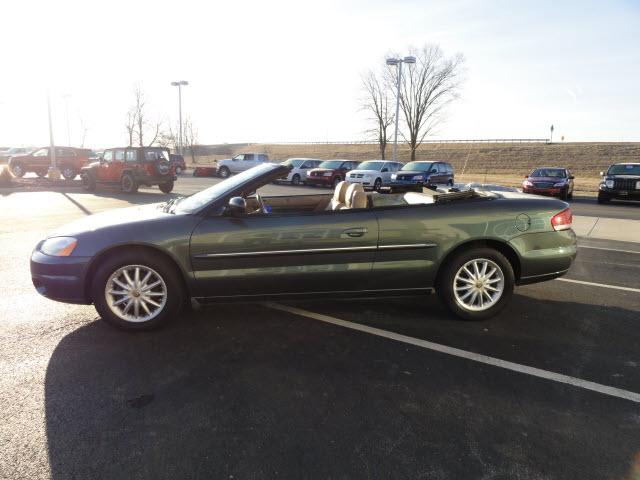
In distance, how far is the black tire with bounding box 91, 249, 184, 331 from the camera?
152 inches

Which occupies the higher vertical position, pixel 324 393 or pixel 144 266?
pixel 144 266

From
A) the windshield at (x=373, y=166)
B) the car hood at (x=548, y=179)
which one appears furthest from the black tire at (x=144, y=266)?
the windshield at (x=373, y=166)

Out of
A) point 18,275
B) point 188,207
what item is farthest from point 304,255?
point 18,275

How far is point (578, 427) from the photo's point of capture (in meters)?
2.66

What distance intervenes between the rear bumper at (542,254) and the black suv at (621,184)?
15936mm

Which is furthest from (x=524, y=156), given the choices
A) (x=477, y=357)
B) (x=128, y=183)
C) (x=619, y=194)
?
(x=477, y=357)

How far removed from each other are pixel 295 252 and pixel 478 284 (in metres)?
1.77

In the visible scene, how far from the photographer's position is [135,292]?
3.91m

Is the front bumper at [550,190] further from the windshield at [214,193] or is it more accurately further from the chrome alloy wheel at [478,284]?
the windshield at [214,193]

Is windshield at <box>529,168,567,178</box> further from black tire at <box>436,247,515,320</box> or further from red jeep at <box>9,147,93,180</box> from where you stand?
red jeep at <box>9,147,93,180</box>

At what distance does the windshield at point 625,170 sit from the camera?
17703 millimetres

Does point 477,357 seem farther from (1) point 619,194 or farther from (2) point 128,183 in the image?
(1) point 619,194

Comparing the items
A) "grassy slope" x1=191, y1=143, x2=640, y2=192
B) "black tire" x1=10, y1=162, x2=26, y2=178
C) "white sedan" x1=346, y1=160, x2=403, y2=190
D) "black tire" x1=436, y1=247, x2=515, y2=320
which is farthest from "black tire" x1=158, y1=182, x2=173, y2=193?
"grassy slope" x1=191, y1=143, x2=640, y2=192

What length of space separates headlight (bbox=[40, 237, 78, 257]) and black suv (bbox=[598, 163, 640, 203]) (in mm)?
19326
